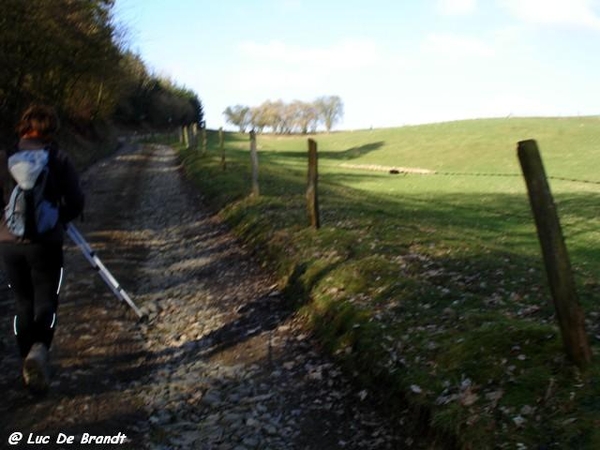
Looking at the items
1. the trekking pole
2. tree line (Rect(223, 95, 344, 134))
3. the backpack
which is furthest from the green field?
tree line (Rect(223, 95, 344, 134))

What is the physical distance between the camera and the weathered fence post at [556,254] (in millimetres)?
4496

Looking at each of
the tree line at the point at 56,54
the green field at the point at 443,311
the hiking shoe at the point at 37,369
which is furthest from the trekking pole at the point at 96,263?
the tree line at the point at 56,54

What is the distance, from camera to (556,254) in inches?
179

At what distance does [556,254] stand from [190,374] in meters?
3.71

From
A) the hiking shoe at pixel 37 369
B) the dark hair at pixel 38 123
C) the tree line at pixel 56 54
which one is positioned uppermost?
the tree line at pixel 56 54

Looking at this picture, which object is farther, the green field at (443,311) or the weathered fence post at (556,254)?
the weathered fence post at (556,254)

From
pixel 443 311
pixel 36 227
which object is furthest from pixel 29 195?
pixel 443 311

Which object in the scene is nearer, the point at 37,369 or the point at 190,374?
the point at 37,369

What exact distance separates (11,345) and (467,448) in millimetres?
5009

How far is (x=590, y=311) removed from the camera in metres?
6.56

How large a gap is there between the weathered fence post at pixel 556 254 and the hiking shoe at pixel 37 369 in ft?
14.0

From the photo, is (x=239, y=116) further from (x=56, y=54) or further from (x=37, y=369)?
(x=37, y=369)

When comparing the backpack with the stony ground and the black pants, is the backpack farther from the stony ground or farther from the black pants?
the stony ground

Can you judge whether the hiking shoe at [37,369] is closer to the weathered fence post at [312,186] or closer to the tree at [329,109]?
the weathered fence post at [312,186]
